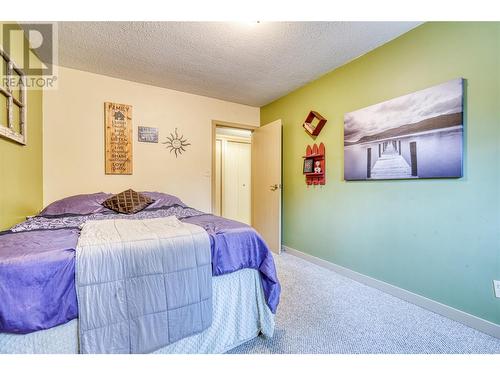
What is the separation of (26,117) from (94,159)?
2.58ft

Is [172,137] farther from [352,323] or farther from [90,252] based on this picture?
[352,323]

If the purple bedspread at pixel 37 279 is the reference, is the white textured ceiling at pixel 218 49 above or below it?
above

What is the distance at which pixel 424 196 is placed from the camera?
6.31 ft

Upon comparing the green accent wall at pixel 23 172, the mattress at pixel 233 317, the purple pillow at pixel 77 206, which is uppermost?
the green accent wall at pixel 23 172

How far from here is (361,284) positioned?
236 cm

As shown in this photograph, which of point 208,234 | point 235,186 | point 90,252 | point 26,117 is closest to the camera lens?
point 90,252

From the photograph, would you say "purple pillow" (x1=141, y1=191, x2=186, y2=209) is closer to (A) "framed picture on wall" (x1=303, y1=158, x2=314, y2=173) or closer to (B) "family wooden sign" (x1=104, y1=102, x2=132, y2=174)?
(B) "family wooden sign" (x1=104, y1=102, x2=132, y2=174)

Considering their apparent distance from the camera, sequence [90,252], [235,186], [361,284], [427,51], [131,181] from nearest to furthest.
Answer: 1. [90,252]
2. [427,51]
3. [361,284]
4. [131,181]
5. [235,186]

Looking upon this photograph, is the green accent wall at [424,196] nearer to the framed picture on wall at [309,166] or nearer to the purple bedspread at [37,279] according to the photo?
the framed picture on wall at [309,166]

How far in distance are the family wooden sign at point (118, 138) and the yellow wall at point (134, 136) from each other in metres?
0.06

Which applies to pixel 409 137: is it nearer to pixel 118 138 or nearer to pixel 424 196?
pixel 424 196

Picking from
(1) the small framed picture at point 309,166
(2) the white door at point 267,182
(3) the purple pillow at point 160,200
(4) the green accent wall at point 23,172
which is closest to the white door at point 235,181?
(2) the white door at point 267,182

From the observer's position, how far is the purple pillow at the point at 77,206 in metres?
2.19
